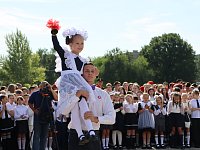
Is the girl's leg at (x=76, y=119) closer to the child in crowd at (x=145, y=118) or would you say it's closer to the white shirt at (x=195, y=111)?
the child in crowd at (x=145, y=118)

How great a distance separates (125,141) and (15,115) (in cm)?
357

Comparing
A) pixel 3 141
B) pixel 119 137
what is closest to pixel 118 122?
pixel 119 137

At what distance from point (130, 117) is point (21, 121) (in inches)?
131

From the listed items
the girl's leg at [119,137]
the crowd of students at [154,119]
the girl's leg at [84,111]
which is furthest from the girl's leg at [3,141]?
the girl's leg at [84,111]

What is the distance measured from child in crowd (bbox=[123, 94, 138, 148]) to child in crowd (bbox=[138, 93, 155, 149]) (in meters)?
0.21

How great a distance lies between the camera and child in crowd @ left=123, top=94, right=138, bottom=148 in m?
12.9

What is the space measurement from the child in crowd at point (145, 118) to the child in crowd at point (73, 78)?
770 centimetres

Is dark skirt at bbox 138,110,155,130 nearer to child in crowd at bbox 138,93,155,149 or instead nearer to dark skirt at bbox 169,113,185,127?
child in crowd at bbox 138,93,155,149

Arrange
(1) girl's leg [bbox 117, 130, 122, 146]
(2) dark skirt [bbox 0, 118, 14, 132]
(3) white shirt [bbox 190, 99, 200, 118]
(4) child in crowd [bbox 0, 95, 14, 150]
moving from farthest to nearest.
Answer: (3) white shirt [bbox 190, 99, 200, 118]
(1) girl's leg [bbox 117, 130, 122, 146]
(2) dark skirt [bbox 0, 118, 14, 132]
(4) child in crowd [bbox 0, 95, 14, 150]

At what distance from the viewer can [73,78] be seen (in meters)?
5.26

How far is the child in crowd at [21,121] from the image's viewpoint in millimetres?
11922

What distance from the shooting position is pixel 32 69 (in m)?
48.2

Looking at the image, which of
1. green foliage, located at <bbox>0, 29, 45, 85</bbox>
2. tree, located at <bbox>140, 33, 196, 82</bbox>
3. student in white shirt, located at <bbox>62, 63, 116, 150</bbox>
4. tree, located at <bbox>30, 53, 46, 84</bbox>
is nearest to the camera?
student in white shirt, located at <bbox>62, 63, 116, 150</bbox>

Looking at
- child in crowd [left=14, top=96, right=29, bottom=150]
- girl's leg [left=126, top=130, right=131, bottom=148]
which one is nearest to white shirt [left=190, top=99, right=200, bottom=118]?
girl's leg [left=126, top=130, right=131, bottom=148]
